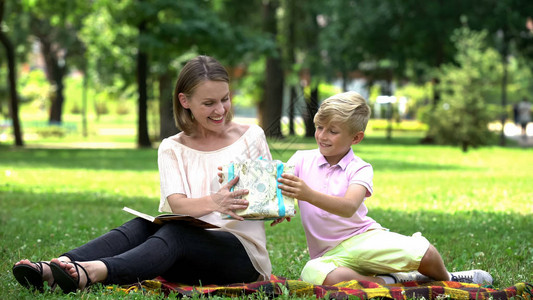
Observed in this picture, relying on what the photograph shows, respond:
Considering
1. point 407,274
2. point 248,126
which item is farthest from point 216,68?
point 407,274

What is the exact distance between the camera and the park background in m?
6.82

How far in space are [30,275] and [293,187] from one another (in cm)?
159

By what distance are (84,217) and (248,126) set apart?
4.69 meters

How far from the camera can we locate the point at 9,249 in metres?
6.20

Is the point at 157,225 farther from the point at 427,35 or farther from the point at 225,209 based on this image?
the point at 427,35

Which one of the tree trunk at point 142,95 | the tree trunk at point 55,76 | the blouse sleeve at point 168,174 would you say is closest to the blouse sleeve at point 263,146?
the blouse sleeve at point 168,174

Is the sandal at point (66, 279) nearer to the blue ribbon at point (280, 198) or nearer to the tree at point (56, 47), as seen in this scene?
the blue ribbon at point (280, 198)

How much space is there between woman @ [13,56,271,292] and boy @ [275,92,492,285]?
35 cm

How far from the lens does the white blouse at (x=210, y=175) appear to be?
4.46m

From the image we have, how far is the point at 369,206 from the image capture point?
399 inches

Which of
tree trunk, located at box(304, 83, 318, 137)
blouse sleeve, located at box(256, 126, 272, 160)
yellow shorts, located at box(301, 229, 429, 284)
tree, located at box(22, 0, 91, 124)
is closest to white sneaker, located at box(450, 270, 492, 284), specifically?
yellow shorts, located at box(301, 229, 429, 284)

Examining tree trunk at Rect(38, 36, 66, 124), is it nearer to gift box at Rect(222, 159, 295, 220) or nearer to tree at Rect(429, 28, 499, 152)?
tree at Rect(429, 28, 499, 152)

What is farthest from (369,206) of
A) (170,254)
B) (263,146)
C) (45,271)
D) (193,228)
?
(45,271)

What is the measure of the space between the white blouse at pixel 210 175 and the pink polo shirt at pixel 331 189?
0.97ft
